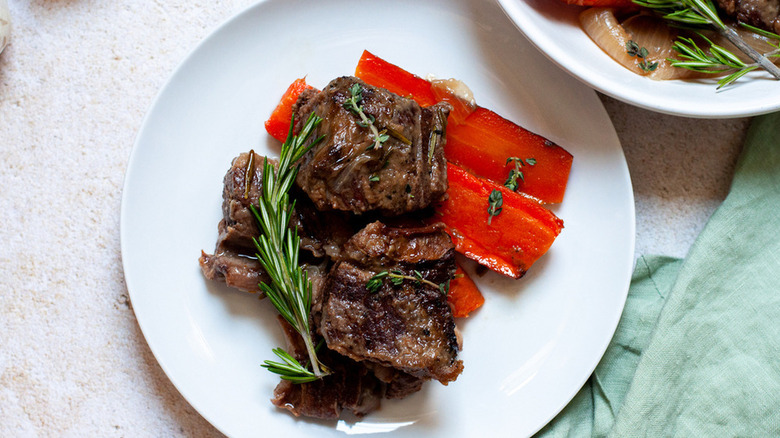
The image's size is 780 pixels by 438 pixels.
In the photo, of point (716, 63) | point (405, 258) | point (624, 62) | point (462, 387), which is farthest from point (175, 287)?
point (716, 63)

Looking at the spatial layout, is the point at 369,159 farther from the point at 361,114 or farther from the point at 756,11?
the point at 756,11

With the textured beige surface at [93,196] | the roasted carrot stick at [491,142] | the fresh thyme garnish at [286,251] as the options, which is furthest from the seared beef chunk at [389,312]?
the textured beige surface at [93,196]

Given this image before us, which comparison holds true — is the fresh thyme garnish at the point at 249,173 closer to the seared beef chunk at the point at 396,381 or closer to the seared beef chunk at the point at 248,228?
the seared beef chunk at the point at 248,228

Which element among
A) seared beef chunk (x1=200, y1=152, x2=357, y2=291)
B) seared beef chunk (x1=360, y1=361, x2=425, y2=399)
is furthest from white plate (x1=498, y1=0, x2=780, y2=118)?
seared beef chunk (x1=360, y1=361, x2=425, y2=399)

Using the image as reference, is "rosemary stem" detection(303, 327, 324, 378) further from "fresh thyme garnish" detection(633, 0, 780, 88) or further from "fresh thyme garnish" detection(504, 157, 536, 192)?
"fresh thyme garnish" detection(633, 0, 780, 88)

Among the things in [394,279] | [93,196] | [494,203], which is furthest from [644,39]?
[93,196]
